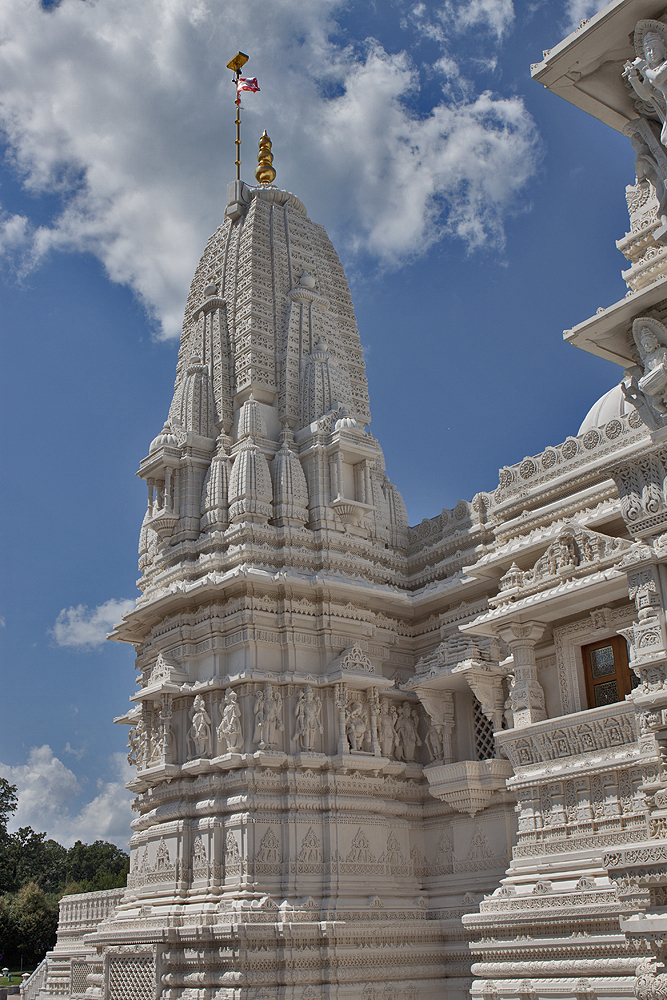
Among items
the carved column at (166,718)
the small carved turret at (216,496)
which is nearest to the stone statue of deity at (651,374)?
the small carved turret at (216,496)

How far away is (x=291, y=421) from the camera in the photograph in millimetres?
21969

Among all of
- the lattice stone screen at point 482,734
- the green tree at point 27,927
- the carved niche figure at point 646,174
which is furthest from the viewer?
the green tree at point 27,927

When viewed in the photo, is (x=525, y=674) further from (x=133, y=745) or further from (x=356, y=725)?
(x=133, y=745)

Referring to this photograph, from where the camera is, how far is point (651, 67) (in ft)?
33.7

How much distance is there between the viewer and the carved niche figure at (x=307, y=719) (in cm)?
1819

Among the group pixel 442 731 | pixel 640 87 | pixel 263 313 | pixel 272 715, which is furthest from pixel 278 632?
pixel 640 87

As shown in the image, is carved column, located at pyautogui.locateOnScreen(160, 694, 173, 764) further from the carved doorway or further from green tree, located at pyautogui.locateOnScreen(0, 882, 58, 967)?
green tree, located at pyautogui.locateOnScreen(0, 882, 58, 967)

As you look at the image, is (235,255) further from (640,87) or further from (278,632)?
(640,87)

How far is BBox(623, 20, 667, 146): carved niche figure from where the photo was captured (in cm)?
1022

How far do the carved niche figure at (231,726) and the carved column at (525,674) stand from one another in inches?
198

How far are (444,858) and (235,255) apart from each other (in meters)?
14.7

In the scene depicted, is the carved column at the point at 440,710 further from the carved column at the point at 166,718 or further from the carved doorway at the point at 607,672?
the carved column at the point at 166,718

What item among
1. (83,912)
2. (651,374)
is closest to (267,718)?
(83,912)

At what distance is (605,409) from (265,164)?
11605mm
